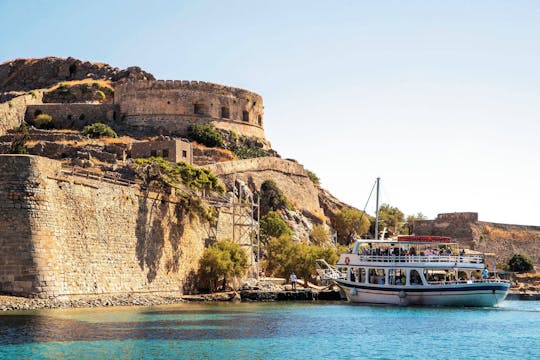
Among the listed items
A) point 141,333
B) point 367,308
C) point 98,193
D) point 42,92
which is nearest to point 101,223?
point 98,193

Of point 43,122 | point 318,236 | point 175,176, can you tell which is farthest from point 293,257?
point 43,122

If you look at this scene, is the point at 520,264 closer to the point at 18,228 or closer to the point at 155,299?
the point at 155,299

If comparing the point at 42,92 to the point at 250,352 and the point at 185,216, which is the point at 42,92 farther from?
the point at 250,352

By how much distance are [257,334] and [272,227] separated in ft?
99.9

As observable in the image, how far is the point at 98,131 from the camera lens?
219 feet

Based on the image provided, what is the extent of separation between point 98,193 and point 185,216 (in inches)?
324

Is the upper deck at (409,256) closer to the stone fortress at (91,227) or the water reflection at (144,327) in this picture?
the stone fortress at (91,227)

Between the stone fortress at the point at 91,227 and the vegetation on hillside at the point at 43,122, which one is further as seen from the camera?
the vegetation on hillside at the point at 43,122

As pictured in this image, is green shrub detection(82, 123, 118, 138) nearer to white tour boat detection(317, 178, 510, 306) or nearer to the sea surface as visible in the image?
white tour boat detection(317, 178, 510, 306)

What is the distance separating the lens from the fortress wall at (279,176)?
64.1 m

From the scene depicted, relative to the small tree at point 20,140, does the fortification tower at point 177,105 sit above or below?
above

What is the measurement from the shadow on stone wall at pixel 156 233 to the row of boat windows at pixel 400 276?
10.3 m

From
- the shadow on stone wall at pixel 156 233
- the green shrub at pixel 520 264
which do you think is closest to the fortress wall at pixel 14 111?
the shadow on stone wall at pixel 156 233

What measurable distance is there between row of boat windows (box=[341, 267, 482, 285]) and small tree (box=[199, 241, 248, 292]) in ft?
20.7
